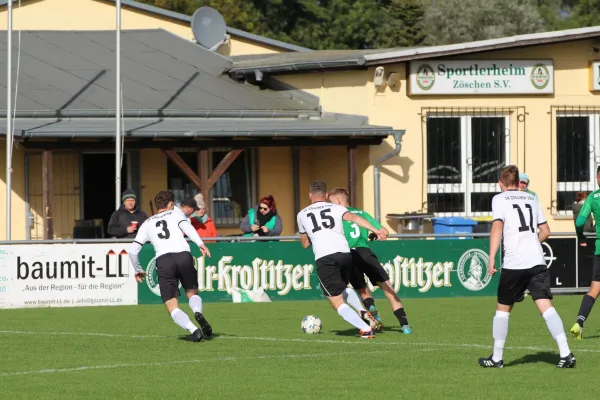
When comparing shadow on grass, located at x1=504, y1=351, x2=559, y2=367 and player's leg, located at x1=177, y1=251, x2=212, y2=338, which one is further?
player's leg, located at x1=177, y1=251, x2=212, y2=338

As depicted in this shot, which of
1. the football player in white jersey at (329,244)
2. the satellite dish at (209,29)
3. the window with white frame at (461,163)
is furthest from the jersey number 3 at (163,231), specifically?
the satellite dish at (209,29)

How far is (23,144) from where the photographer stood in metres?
25.5

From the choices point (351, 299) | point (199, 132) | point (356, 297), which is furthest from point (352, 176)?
point (351, 299)

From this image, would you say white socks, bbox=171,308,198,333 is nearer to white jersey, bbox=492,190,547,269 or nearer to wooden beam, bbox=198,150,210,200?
white jersey, bbox=492,190,547,269

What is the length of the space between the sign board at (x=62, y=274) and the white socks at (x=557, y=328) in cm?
1125

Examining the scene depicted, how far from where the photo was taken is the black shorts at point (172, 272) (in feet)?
48.4

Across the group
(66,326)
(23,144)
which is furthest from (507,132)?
(66,326)

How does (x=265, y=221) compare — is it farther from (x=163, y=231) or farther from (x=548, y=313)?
(x=548, y=313)

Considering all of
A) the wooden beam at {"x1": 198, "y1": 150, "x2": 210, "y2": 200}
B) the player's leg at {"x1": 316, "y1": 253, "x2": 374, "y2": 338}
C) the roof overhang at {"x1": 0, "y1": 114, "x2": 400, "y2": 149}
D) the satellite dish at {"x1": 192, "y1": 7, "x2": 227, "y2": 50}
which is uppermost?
the satellite dish at {"x1": 192, "y1": 7, "x2": 227, "y2": 50}

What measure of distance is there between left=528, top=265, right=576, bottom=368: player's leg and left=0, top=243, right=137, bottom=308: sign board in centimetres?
1112

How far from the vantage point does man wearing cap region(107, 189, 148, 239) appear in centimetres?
2167

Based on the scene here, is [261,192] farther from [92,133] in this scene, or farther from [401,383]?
[401,383]

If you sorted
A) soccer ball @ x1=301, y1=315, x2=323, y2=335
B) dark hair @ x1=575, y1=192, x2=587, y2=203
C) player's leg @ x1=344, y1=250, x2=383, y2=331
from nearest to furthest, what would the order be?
player's leg @ x1=344, y1=250, x2=383, y2=331, soccer ball @ x1=301, y1=315, x2=323, y2=335, dark hair @ x1=575, y1=192, x2=587, y2=203

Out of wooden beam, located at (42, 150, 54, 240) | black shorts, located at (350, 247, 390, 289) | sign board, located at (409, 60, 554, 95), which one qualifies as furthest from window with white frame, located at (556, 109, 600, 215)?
black shorts, located at (350, 247, 390, 289)
